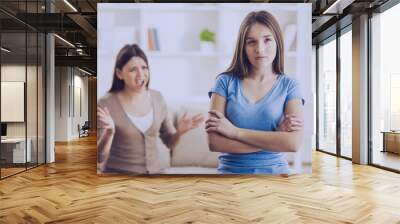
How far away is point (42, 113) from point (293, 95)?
5160 mm

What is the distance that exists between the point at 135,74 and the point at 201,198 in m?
2.47

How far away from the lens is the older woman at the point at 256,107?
20.3 feet

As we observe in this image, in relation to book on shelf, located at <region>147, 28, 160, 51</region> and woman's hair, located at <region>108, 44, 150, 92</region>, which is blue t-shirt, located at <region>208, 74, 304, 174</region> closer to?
book on shelf, located at <region>147, 28, 160, 51</region>

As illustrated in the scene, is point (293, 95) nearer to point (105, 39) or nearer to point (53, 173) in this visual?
point (105, 39)

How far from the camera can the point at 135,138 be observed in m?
6.25

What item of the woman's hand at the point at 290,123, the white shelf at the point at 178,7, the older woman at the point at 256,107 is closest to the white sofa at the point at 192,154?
the older woman at the point at 256,107

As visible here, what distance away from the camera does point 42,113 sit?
8047 millimetres

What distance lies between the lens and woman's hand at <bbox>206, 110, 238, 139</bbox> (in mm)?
6188

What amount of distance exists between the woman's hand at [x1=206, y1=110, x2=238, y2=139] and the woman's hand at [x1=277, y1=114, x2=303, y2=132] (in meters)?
0.75

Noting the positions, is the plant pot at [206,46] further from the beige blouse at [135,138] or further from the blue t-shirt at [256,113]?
the beige blouse at [135,138]

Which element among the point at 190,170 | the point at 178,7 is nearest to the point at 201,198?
the point at 190,170

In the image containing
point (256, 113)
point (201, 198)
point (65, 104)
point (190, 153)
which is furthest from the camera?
point (65, 104)

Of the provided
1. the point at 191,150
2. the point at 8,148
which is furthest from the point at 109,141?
the point at 8,148

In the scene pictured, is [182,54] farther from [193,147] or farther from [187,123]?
[193,147]
